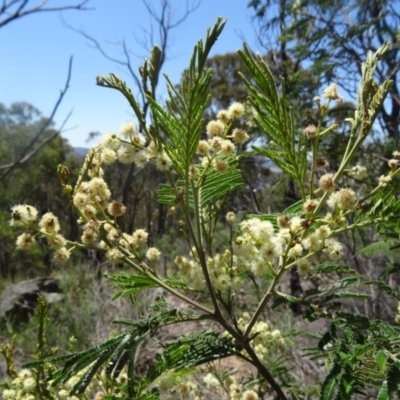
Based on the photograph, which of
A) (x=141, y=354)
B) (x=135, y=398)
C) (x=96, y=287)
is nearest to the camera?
(x=135, y=398)

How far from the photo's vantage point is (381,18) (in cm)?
352

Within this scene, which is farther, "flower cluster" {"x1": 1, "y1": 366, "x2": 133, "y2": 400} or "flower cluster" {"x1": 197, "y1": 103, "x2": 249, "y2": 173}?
"flower cluster" {"x1": 1, "y1": 366, "x2": 133, "y2": 400}

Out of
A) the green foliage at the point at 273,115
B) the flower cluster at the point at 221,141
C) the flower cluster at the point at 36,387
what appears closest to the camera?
the green foliage at the point at 273,115

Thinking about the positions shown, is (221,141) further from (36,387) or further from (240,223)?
(36,387)

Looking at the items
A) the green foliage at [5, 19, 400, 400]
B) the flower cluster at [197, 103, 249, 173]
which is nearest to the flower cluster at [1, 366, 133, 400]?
the green foliage at [5, 19, 400, 400]

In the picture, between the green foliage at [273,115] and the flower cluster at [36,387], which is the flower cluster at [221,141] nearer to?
the green foliage at [273,115]

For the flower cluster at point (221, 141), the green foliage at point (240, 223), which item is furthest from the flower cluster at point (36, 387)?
the flower cluster at point (221, 141)

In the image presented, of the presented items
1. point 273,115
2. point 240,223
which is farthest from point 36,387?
point 273,115

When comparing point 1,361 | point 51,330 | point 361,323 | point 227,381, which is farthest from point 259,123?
point 51,330

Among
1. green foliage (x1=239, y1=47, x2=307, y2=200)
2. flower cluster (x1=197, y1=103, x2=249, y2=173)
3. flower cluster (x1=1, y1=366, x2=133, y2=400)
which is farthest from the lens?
flower cluster (x1=1, y1=366, x2=133, y2=400)

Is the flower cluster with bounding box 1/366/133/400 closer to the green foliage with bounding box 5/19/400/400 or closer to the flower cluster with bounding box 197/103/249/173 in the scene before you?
the green foliage with bounding box 5/19/400/400

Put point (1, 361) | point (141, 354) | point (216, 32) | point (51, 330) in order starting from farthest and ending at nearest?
Answer: 1. point (51, 330)
2. point (141, 354)
3. point (1, 361)
4. point (216, 32)

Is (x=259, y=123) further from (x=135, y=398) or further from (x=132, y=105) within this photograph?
(x=135, y=398)

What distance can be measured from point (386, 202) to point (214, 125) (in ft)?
1.03
